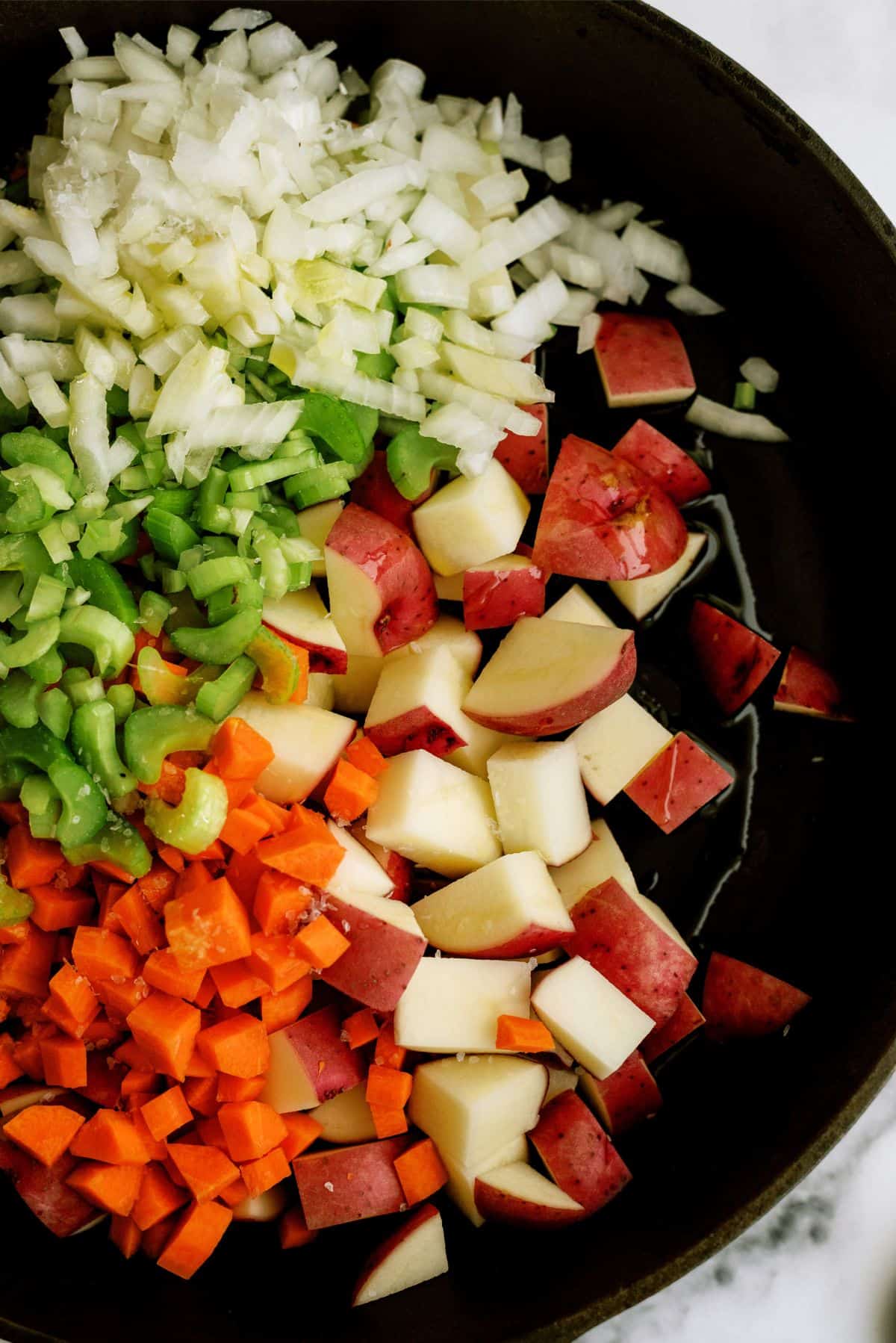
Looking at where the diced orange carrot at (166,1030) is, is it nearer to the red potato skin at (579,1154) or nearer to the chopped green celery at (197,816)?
the chopped green celery at (197,816)

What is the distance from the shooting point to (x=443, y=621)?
5.42 ft

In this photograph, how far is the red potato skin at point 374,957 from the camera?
1438mm

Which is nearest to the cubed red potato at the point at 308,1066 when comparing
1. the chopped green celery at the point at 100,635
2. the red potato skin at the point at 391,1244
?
the red potato skin at the point at 391,1244

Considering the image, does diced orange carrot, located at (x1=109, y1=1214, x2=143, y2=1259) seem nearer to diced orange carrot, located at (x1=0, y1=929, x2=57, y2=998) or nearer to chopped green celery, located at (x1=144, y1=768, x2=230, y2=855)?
diced orange carrot, located at (x1=0, y1=929, x2=57, y2=998)

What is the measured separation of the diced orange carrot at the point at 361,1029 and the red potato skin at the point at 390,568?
520mm

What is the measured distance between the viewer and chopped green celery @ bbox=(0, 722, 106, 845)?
138 centimetres

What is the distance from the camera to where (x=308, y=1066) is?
147cm

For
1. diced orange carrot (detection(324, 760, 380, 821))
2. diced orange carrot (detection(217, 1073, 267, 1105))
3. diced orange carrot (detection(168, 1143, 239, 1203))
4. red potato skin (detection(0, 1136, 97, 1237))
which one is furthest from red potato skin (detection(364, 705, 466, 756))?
red potato skin (detection(0, 1136, 97, 1237))

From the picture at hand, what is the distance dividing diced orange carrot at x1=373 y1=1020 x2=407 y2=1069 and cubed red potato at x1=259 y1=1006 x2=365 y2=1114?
0.04 metres

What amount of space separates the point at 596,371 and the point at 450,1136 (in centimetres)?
119

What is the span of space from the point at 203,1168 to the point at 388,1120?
0.26m

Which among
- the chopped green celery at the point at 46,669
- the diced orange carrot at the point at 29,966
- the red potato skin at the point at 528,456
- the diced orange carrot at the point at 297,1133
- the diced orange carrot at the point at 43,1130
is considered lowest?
the diced orange carrot at the point at 43,1130

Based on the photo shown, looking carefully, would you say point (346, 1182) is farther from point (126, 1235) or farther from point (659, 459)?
point (659, 459)

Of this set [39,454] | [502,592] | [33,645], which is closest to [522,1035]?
[502,592]
